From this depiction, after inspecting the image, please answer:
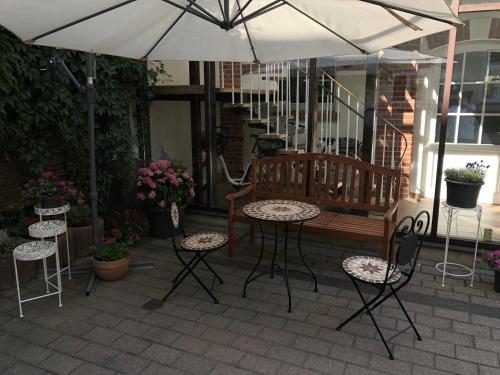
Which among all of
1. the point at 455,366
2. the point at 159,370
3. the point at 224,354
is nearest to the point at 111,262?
the point at 159,370

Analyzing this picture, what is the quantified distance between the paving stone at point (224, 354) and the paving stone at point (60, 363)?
833 mm

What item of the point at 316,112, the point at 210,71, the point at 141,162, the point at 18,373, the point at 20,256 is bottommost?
the point at 18,373

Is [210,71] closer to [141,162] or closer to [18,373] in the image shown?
[141,162]

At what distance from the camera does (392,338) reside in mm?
2934

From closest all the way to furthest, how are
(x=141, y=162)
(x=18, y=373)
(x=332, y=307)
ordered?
(x=18, y=373)
(x=332, y=307)
(x=141, y=162)

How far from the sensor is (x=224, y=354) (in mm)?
2793

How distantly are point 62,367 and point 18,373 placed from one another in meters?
0.25

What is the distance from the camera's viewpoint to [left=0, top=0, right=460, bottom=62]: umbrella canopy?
2.50 metres

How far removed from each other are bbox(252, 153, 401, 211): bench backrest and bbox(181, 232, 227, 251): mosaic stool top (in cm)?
128

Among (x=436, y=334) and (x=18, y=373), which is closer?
(x=18, y=373)

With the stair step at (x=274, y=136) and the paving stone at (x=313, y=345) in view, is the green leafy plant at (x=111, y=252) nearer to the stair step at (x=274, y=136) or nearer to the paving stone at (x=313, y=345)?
the paving stone at (x=313, y=345)

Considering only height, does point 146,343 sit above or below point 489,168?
below

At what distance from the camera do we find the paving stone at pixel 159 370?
261cm

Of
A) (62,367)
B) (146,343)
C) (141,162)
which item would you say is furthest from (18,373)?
(141,162)
